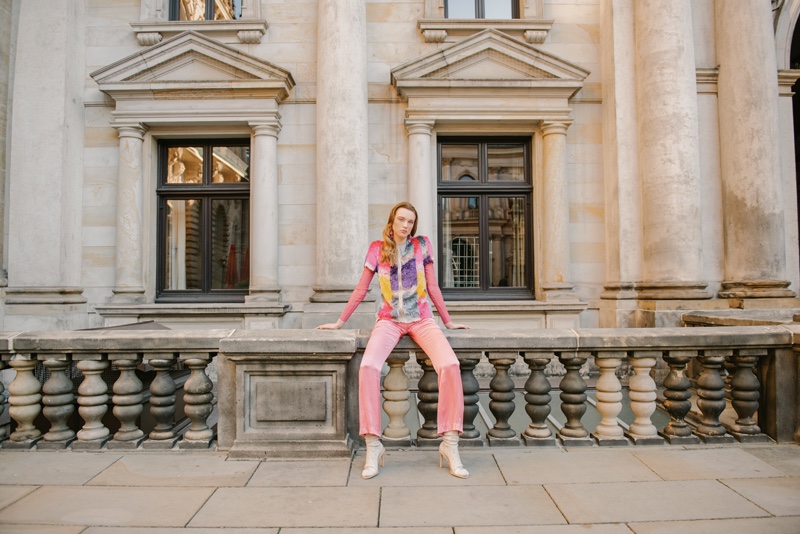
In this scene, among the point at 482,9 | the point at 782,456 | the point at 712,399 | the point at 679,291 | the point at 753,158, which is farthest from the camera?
the point at 482,9

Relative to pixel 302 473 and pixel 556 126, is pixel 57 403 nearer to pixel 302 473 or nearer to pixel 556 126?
pixel 302 473

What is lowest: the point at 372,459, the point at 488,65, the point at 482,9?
the point at 372,459

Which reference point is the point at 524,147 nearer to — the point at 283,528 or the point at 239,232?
the point at 239,232

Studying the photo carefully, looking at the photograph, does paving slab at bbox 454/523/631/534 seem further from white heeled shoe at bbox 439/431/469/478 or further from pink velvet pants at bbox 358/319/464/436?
pink velvet pants at bbox 358/319/464/436

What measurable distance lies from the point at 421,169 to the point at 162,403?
562 cm

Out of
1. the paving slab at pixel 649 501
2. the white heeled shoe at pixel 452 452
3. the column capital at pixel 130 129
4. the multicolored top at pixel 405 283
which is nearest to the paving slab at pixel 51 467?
the multicolored top at pixel 405 283

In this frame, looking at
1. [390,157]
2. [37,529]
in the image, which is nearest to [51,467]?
[37,529]

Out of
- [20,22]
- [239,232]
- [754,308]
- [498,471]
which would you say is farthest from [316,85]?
[754,308]

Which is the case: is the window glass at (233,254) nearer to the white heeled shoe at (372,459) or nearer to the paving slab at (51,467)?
the paving slab at (51,467)

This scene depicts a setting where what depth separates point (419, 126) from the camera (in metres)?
8.56

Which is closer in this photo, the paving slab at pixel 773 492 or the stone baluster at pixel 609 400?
the paving slab at pixel 773 492

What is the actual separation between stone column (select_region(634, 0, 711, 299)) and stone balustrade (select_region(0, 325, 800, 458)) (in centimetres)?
361

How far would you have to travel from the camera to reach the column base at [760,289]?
313 inches

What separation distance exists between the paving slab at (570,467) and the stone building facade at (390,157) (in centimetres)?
416
